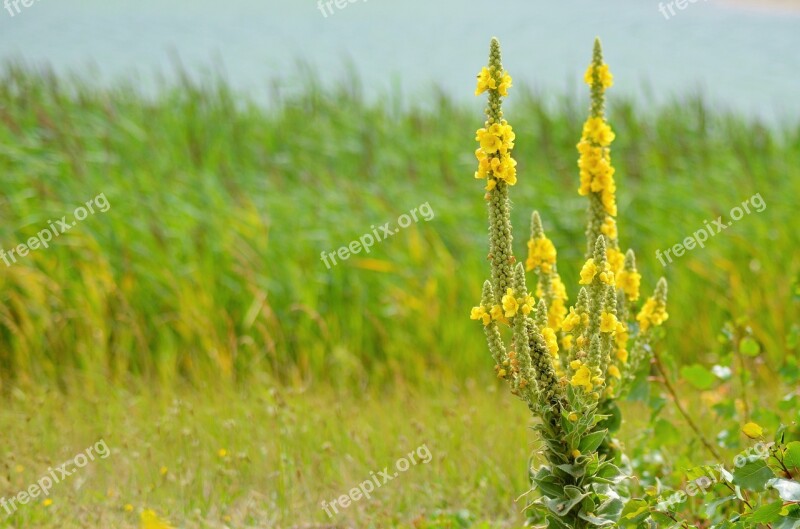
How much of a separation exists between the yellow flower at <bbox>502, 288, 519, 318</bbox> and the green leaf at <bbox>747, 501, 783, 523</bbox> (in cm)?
87

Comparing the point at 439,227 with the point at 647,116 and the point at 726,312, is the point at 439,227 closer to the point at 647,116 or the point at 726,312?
the point at 726,312

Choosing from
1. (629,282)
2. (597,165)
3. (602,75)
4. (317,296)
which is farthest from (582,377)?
(317,296)

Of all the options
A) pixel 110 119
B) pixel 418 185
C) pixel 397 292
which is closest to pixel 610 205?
pixel 397 292

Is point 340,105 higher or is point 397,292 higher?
point 340,105

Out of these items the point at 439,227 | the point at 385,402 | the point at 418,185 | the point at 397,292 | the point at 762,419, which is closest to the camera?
the point at 762,419

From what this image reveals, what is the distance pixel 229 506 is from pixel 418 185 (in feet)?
12.6

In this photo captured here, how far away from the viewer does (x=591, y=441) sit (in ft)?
9.52

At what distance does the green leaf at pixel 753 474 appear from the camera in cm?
283

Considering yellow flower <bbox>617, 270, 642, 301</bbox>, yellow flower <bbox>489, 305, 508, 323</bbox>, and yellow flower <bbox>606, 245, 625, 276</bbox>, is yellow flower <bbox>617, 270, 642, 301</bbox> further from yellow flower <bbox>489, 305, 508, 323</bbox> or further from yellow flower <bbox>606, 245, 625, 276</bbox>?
yellow flower <bbox>489, 305, 508, 323</bbox>

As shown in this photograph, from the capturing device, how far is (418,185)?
7.56m

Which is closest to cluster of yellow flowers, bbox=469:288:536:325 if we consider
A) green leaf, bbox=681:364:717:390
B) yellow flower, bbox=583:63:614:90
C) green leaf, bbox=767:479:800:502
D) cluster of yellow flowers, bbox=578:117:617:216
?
cluster of yellow flowers, bbox=578:117:617:216

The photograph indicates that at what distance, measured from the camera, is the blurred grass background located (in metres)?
6.08

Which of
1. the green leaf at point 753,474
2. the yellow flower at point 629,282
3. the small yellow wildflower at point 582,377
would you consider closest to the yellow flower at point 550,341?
the small yellow wildflower at point 582,377

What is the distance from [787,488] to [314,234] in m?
4.34
